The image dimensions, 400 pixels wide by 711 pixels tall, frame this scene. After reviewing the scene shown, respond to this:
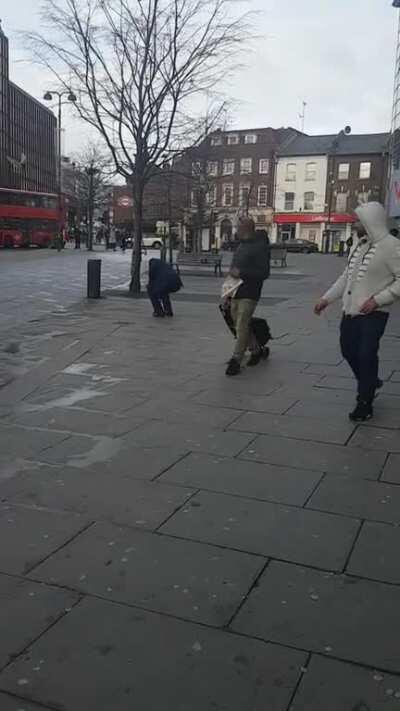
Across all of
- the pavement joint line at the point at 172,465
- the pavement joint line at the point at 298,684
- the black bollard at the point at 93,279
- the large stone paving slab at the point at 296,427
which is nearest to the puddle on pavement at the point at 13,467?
the pavement joint line at the point at 172,465

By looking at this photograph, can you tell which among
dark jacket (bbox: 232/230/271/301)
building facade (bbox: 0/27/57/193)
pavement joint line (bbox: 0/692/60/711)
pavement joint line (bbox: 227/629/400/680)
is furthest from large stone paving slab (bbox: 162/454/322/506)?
building facade (bbox: 0/27/57/193)

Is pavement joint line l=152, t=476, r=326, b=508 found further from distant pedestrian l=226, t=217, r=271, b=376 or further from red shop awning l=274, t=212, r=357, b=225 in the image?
red shop awning l=274, t=212, r=357, b=225

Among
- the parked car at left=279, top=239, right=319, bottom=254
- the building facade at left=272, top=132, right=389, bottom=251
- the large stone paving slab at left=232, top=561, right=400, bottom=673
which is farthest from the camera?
the building facade at left=272, top=132, right=389, bottom=251

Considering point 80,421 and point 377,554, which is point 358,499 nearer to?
point 377,554

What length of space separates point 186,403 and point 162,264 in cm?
638

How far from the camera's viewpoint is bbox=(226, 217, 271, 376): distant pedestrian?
6912mm

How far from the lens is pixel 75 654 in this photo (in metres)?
2.31

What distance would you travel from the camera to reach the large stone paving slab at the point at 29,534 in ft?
9.77

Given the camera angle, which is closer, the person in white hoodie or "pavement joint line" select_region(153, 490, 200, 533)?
"pavement joint line" select_region(153, 490, 200, 533)

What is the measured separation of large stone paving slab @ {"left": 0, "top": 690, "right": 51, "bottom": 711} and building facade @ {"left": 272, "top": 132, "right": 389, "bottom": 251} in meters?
69.4

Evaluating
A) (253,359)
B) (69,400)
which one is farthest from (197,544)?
(253,359)

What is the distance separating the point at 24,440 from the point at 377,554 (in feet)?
8.89

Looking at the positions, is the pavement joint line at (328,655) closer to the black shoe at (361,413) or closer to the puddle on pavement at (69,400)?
the black shoe at (361,413)

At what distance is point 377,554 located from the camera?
3037mm
